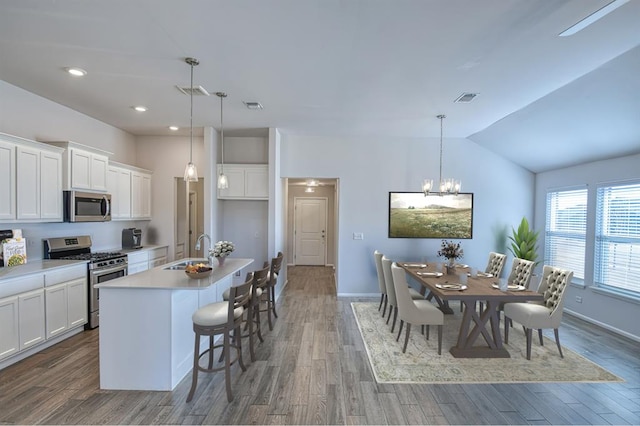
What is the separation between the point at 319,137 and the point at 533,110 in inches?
133

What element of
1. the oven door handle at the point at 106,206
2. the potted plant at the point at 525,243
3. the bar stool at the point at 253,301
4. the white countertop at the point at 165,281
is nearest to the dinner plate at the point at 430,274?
the potted plant at the point at 525,243

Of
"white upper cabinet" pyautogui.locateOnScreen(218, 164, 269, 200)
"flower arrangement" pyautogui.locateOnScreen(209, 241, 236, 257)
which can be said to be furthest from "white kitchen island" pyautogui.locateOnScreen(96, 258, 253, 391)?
"white upper cabinet" pyautogui.locateOnScreen(218, 164, 269, 200)

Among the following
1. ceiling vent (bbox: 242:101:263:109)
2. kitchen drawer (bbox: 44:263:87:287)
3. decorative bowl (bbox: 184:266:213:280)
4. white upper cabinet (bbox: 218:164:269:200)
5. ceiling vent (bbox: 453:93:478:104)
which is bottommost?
kitchen drawer (bbox: 44:263:87:287)

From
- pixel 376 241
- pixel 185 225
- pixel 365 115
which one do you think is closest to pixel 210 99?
pixel 365 115

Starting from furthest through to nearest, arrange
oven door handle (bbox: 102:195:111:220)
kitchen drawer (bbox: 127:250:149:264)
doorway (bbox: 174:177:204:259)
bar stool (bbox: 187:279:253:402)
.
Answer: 1. doorway (bbox: 174:177:204:259)
2. kitchen drawer (bbox: 127:250:149:264)
3. oven door handle (bbox: 102:195:111:220)
4. bar stool (bbox: 187:279:253:402)

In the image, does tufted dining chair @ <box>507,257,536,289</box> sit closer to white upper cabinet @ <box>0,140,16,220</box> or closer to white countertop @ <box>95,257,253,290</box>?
white countertop @ <box>95,257,253,290</box>

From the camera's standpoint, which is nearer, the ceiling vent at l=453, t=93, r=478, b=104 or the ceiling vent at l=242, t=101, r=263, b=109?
the ceiling vent at l=453, t=93, r=478, b=104

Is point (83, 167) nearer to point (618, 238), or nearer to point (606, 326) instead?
point (618, 238)

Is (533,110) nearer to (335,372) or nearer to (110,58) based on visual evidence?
(335,372)

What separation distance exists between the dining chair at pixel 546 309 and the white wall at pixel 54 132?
19.6 feet

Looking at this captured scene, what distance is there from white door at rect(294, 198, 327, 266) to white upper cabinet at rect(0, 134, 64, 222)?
5.81m

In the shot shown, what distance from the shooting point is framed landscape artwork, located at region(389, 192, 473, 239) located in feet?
18.8

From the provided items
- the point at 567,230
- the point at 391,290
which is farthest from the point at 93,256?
the point at 567,230

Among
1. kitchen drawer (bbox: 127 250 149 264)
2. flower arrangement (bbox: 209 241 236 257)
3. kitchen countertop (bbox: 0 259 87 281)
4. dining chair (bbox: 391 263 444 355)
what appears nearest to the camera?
kitchen countertop (bbox: 0 259 87 281)
